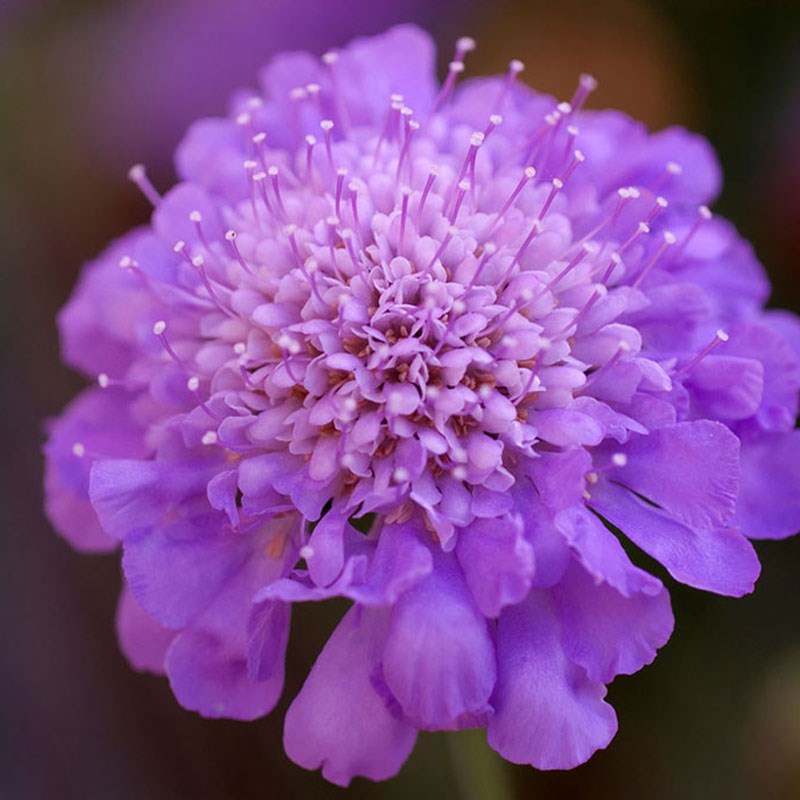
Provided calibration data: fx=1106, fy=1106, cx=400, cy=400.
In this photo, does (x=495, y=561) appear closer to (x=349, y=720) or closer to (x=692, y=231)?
(x=349, y=720)

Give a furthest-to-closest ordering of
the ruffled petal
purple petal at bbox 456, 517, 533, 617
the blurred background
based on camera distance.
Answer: the blurred background → the ruffled petal → purple petal at bbox 456, 517, 533, 617

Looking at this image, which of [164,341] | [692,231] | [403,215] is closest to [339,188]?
[403,215]

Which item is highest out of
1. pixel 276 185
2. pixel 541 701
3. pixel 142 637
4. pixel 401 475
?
pixel 276 185

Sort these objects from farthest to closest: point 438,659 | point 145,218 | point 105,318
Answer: point 145,218 → point 105,318 → point 438,659

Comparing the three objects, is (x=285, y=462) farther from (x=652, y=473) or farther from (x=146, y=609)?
(x=652, y=473)

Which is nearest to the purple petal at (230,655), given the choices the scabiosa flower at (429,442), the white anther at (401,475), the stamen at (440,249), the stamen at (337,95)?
the scabiosa flower at (429,442)

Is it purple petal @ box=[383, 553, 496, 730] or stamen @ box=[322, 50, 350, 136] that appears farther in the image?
stamen @ box=[322, 50, 350, 136]

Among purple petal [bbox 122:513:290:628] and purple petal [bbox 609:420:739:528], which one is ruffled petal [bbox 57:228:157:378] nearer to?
purple petal [bbox 122:513:290:628]

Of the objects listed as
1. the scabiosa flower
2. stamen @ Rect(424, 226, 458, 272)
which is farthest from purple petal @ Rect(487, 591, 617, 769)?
stamen @ Rect(424, 226, 458, 272)
